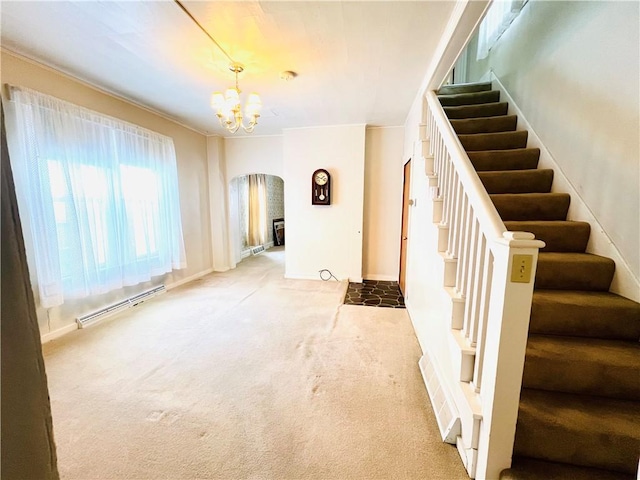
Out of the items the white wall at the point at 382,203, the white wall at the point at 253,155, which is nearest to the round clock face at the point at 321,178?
the white wall at the point at 382,203

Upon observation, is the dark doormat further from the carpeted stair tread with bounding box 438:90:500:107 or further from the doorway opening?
the doorway opening

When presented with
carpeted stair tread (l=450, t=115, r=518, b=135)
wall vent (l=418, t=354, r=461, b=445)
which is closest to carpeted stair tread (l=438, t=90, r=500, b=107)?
carpeted stair tread (l=450, t=115, r=518, b=135)

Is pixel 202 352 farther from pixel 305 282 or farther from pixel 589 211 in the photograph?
pixel 589 211

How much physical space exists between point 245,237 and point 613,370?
21.7 feet

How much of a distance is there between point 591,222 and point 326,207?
326 centimetres

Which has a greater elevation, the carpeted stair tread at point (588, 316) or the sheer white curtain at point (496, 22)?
the sheer white curtain at point (496, 22)

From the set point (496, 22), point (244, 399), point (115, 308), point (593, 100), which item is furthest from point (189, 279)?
point (496, 22)

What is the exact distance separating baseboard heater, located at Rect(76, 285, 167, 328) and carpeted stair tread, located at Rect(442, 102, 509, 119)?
15.0ft

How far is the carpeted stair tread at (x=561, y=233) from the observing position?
1889 millimetres

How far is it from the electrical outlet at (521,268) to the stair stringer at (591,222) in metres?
1.10

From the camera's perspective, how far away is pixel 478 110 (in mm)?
3090

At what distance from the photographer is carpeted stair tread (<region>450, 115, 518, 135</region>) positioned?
2818 millimetres

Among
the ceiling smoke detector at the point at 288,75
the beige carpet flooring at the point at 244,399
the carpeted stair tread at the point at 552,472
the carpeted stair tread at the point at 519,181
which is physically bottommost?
the beige carpet flooring at the point at 244,399

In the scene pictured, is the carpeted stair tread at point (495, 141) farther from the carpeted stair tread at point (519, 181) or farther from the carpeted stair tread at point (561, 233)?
the carpeted stair tread at point (561, 233)
